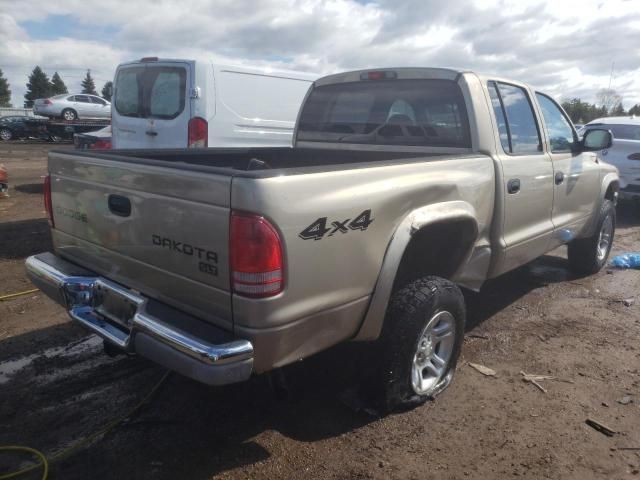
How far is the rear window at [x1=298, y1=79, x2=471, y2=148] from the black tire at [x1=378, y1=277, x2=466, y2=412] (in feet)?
3.76

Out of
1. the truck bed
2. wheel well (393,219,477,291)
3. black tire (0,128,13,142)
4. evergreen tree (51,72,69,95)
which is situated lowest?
black tire (0,128,13,142)

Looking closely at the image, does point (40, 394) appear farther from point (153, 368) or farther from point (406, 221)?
point (406, 221)

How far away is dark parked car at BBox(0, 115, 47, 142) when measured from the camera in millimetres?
26109

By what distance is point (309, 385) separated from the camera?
3461 millimetres

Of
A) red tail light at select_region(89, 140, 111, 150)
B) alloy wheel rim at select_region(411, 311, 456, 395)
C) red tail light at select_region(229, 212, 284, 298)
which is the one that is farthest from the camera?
red tail light at select_region(89, 140, 111, 150)

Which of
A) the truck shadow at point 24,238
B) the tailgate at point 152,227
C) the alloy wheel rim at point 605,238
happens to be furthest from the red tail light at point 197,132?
the alloy wheel rim at point 605,238

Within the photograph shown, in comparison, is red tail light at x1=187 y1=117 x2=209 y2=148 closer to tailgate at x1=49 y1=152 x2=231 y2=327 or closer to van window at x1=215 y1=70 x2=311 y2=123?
van window at x1=215 y1=70 x2=311 y2=123

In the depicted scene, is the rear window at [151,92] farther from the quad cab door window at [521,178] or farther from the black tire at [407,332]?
the black tire at [407,332]

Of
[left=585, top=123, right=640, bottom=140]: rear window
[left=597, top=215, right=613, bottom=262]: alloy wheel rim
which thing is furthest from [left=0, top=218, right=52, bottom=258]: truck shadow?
[left=585, top=123, right=640, bottom=140]: rear window

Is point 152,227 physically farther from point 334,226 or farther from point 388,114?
point 388,114

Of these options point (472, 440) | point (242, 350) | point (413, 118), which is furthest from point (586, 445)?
point (413, 118)

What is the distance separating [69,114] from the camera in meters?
26.4

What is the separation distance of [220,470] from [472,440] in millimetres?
1333

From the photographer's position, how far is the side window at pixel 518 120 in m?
3.95
